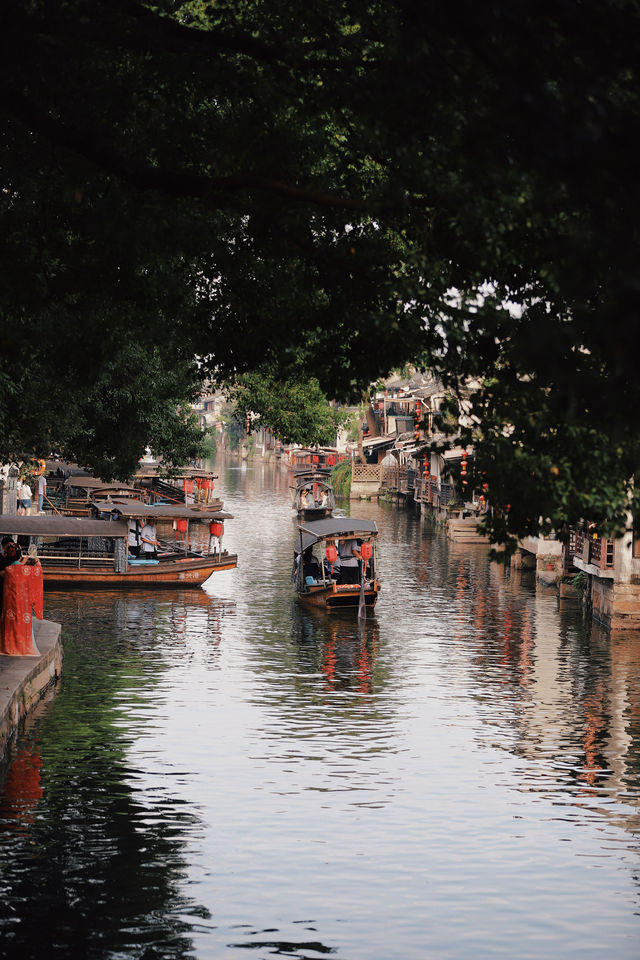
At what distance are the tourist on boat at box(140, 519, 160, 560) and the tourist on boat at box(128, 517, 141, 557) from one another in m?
0.18

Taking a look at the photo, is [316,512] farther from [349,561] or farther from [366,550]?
[366,550]

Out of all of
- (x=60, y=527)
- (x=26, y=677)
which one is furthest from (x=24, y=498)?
(x=26, y=677)

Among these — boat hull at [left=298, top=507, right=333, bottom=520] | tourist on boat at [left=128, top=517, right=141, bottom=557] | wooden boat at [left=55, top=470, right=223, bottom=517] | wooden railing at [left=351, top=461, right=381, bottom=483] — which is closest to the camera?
tourist on boat at [left=128, top=517, right=141, bottom=557]

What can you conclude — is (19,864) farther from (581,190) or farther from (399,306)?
(581,190)

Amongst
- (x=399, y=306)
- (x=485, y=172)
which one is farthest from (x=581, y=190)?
(x=399, y=306)

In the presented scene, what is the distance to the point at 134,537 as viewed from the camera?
43469 mm

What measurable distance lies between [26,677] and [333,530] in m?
17.7

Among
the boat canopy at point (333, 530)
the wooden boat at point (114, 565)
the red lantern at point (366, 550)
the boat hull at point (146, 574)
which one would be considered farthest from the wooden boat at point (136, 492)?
the red lantern at point (366, 550)

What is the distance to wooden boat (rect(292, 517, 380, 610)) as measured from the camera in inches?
1476

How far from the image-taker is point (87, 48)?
13031 millimetres

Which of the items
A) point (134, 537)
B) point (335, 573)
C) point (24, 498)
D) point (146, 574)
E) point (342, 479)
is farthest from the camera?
point (342, 479)

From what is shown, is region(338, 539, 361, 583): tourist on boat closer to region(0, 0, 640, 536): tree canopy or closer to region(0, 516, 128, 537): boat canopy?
region(0, 516, 128, 537): boat canopy

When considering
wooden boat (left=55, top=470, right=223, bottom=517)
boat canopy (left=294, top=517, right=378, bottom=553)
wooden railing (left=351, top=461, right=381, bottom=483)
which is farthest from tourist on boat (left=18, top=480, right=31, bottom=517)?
wooden railing (left=351, top=461, right=381, bottom=483)

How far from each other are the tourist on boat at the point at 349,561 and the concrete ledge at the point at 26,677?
43.1 feet
